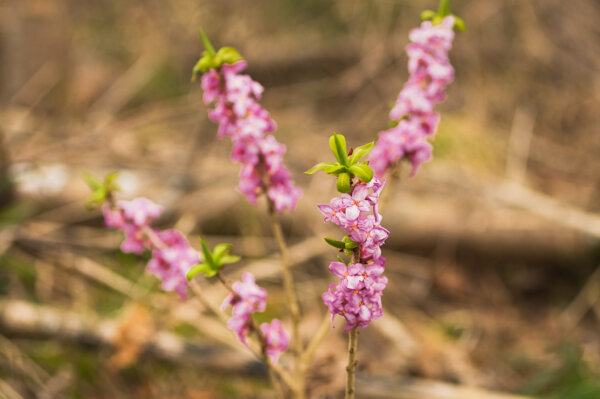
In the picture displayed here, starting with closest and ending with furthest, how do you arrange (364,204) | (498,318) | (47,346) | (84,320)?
(364,204) → (84,320) → (47,346) → (498,318)

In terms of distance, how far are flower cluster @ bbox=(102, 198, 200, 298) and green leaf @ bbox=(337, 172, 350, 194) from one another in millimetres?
620

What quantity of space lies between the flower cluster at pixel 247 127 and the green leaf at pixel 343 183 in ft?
1.23

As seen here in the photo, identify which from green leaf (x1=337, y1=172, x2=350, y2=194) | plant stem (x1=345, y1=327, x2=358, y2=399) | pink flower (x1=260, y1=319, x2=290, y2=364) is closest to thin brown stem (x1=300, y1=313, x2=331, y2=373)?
pink flower (x1=260, y1=319, x2=290, y2=364)

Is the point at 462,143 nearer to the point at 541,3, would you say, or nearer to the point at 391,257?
the point at 391,257

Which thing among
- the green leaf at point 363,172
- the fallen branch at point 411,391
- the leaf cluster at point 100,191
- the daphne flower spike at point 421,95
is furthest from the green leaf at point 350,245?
the fallen branch at point 411,391

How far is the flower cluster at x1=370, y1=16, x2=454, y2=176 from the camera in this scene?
50.5 inches

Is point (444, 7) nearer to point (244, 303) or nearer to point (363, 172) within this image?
point (363, 172)

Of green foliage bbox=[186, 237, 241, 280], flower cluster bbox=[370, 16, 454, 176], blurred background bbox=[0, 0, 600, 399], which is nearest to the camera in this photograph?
green foliage bbox=[186, 237, 241, 280]

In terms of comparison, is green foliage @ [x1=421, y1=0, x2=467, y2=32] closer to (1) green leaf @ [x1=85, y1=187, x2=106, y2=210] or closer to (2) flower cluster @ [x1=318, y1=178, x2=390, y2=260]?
(2) flower cluster @ [x1=318, y1=178, x2=390, y2=260]

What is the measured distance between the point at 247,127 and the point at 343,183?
1.31 feet

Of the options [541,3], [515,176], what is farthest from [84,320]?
[541,3]

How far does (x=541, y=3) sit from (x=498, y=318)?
3225 mm

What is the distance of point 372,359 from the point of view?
7.94 feet

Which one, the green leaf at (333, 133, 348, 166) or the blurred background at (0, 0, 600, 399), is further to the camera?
→ the blurred background at (0, 0, 600, 399)
